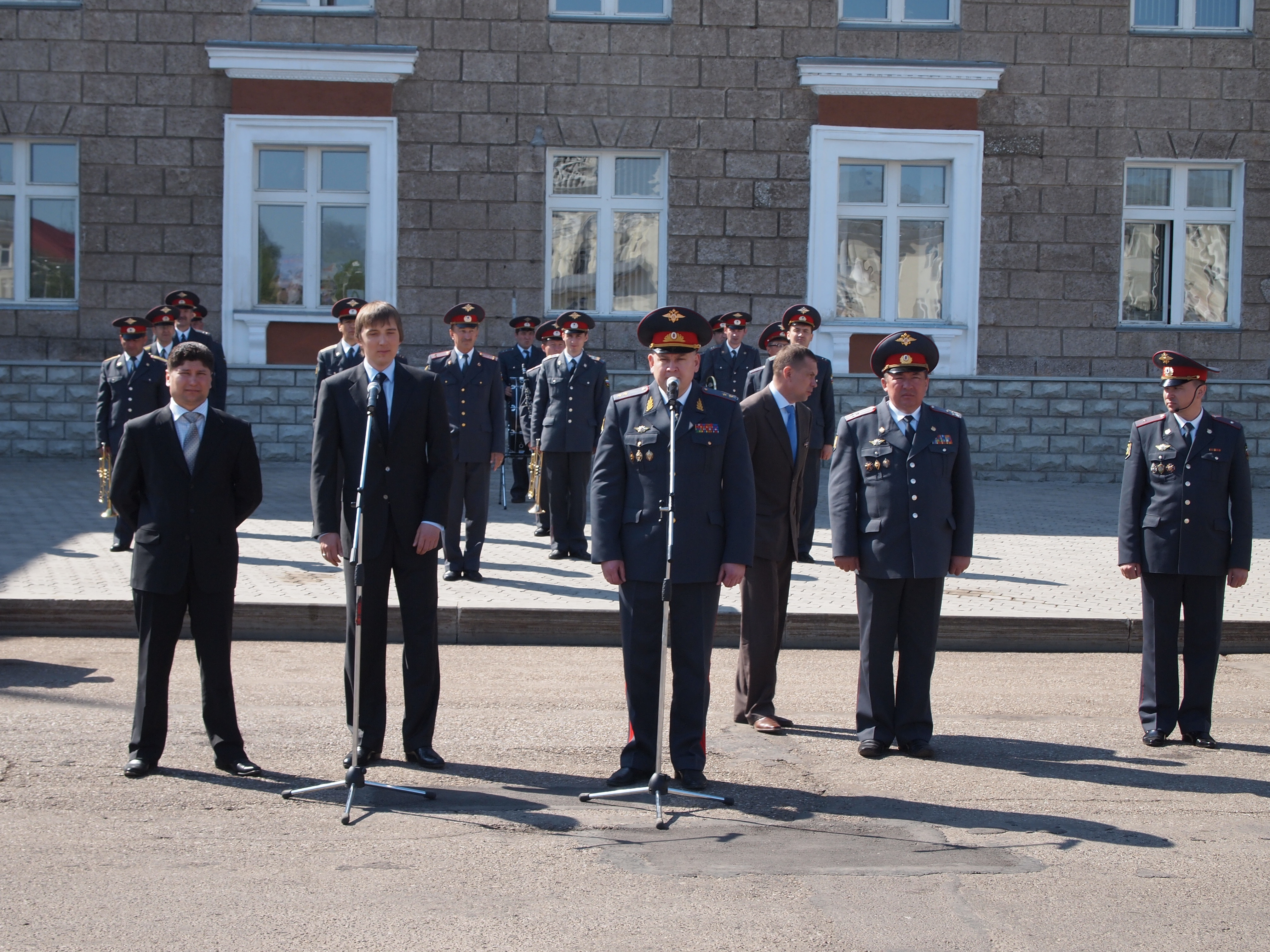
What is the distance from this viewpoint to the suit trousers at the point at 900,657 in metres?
6.61

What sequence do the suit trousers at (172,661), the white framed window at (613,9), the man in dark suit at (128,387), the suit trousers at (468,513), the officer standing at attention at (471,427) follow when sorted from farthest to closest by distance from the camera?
the white framed window at (613,9), the man in dark suit at (128,387), the officer standing at attention at (471,427), the suit trousers at (468,513), the suit trousers at (172,661)

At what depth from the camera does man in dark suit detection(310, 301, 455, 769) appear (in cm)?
620

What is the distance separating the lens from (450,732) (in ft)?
22.4

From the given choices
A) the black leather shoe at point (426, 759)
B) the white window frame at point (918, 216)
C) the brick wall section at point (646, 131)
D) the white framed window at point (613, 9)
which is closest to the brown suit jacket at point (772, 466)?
the black leather shoe at point (426, 759)

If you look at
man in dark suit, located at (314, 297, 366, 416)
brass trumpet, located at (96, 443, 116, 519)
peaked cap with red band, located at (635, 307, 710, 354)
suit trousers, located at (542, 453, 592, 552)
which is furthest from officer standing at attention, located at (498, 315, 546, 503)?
peaked cap with red band, located at (635, 307, 710, 354)

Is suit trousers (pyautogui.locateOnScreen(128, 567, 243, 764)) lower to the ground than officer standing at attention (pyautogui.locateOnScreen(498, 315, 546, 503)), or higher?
lower

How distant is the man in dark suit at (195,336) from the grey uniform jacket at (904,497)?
6.29 metres

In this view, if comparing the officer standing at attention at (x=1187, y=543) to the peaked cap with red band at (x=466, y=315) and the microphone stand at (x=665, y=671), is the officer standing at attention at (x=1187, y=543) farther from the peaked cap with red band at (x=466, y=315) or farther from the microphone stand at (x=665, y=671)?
the peaked cap with red band at (x=466, y=315)

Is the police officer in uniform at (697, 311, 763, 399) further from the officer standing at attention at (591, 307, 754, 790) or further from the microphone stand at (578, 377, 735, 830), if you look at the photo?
the microphone stand at (578, 377, 735, 830)

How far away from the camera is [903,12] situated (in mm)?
17969

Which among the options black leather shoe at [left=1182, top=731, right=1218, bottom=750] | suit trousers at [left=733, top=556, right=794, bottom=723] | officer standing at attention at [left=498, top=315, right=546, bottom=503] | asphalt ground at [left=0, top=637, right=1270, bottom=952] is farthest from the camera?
officer standing at attention at [left=498, top=315, right=546, bottom=503]

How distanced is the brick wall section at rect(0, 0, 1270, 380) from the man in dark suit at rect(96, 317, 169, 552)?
619 cm

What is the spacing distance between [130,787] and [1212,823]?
4.38 metres

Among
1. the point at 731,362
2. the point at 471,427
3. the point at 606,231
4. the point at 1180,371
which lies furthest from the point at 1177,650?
the point at 606,231
